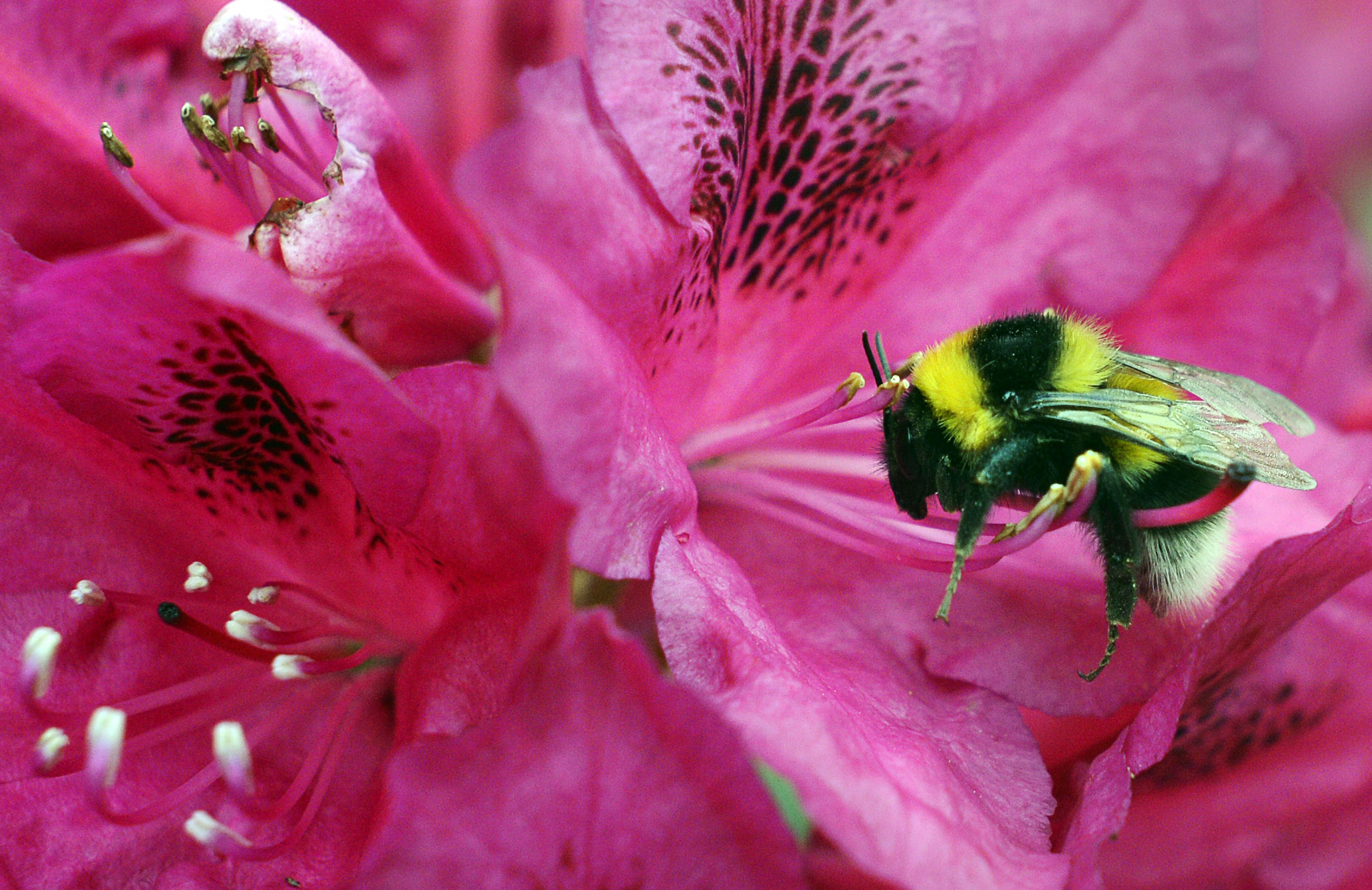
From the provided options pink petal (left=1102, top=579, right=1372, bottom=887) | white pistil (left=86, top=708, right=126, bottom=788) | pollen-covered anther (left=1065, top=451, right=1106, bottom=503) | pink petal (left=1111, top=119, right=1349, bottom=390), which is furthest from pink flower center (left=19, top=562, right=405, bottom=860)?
pink petal (left=1111, top=119, right=1349, bottom=390)

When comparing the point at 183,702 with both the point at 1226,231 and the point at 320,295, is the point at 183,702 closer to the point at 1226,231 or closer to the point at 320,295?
the point at 320,295

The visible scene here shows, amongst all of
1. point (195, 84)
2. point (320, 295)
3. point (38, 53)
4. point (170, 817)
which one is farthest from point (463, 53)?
point (170, 817)

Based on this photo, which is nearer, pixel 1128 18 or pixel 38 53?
pixel 38 53

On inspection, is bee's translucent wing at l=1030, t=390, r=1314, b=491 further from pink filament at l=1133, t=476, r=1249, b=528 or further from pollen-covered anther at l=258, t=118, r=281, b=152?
pollen-covered anther at l=258, t=118, r=281, b=152

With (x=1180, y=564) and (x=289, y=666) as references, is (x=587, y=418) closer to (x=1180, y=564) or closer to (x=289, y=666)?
(x=289, y=666)

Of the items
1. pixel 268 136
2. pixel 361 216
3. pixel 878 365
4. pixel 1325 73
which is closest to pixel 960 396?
pixel 878 365
